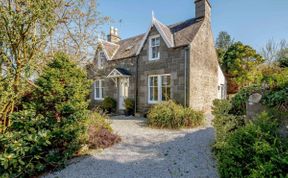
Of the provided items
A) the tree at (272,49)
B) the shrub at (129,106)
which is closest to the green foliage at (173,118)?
the shrub at (129,106)

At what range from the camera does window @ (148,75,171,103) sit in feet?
35.9

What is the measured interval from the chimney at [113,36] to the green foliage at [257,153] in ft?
52.9

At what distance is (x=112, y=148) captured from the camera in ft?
17.8

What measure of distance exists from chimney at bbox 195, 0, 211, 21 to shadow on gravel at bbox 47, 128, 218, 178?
9.37 m

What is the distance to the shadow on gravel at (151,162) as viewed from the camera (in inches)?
149

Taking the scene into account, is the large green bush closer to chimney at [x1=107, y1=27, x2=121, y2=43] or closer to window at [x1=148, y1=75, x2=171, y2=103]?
window at [x1=148, y1=75, x2=171, y2=103]

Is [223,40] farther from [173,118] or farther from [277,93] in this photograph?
[277,93]

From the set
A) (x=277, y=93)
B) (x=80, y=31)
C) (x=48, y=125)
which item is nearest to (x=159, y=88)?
(x=80, y=31)

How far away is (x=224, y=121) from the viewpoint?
4445 mm

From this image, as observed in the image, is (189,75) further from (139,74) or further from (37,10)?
(37,10)

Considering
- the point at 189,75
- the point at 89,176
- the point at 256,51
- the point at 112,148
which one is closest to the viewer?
the point at 89,176

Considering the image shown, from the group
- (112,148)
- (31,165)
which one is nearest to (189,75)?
(112,148)

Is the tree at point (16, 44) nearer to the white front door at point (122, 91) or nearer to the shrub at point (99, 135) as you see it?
the shrub at point (99, 135)

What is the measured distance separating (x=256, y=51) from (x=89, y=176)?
2274cm
